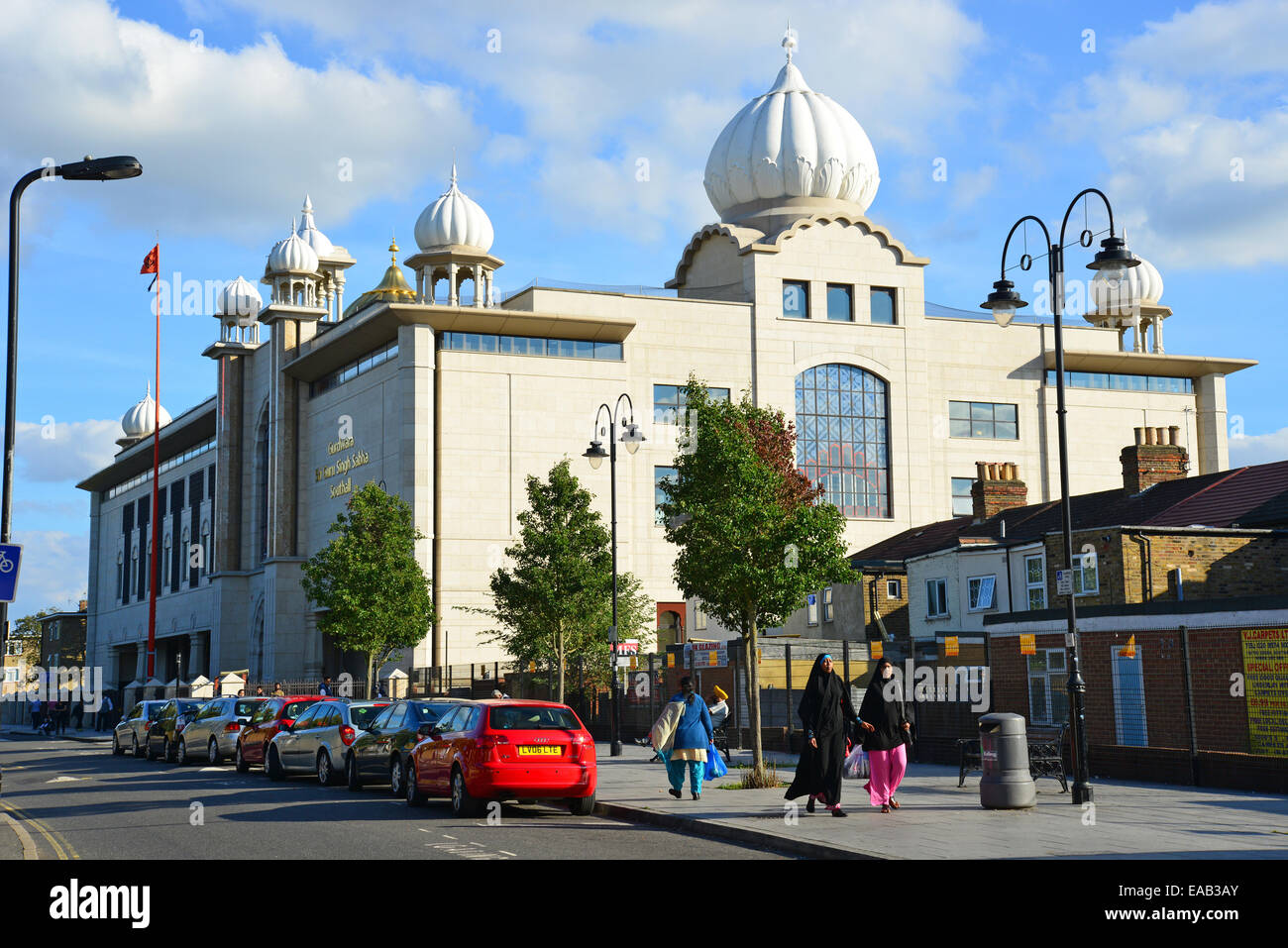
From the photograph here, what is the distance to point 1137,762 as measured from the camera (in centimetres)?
2189

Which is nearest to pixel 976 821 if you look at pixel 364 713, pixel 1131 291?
pixel 364 713

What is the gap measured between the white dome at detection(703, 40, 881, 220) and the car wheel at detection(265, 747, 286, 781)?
139ft

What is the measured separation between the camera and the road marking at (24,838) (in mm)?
13914

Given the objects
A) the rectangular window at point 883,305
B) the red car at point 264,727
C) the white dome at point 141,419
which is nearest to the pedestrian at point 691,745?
the red car at point 264,727

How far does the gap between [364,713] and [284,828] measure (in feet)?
25.9

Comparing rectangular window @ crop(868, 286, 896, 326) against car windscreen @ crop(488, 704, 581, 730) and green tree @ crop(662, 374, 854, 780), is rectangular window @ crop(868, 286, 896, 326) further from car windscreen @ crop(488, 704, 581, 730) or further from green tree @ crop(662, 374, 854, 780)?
car windscreen @ crop(488, 704, 581, 730)

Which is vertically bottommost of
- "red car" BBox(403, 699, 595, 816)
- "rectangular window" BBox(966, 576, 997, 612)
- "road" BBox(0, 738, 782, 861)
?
"road" BBox(0, 738, 782, 861)

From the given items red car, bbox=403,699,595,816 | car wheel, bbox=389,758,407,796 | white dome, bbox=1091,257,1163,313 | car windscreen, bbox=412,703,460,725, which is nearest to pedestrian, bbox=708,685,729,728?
car windscreen, bbox=412,703,460,725

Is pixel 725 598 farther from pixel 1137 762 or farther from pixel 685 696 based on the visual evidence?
pixel 1137 762

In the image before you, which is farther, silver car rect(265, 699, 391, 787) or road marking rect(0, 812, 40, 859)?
silver car rect(265, 699, 391, 787)

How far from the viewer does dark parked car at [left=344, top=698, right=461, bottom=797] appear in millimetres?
21375

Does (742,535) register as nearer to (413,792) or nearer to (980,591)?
(413,792)

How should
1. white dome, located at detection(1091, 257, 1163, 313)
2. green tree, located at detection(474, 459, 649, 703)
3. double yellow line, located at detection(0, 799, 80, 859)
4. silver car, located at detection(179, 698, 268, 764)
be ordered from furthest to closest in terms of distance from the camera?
white dome, located at detection(1091, 257, 1163, 313) < green tree, located at detection(474, 459, 649, 703) < silver car, located at detection(179, 698, 268, 764) < double yellow line, located at detection(0, 799, 80, 859)
